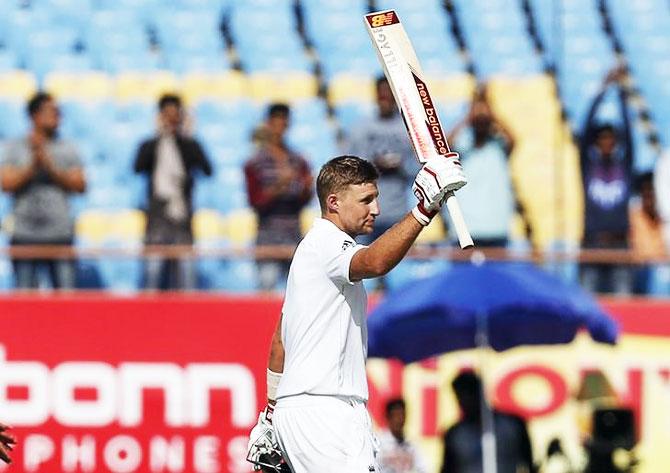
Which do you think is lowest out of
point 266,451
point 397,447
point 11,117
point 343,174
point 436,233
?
point 266,451

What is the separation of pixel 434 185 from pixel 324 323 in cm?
80

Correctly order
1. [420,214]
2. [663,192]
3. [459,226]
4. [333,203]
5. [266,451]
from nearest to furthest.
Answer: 1. [420,214]
2. [459,226]
3. [333,203]
4. [266,451]
5. [663,192]

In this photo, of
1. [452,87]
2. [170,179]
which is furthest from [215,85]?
[170,179]

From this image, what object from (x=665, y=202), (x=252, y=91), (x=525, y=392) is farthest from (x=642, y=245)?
(x=252, y=91)

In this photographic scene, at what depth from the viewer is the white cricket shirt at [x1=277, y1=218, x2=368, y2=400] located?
6.81 m

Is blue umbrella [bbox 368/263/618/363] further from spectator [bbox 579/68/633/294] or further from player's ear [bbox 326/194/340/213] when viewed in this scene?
player's ear [bbox 326/194/340/213]

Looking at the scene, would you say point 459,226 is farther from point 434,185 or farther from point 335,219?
point 335,219

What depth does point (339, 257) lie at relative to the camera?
6.71 m

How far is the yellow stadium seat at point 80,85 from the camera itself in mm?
14695

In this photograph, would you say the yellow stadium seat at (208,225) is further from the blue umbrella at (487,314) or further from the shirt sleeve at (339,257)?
the shirt sleeve at (339,257)

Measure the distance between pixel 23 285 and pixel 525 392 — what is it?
150 inches

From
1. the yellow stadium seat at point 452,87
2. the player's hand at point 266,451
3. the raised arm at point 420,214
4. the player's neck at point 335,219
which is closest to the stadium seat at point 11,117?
the yellow stadium seat at point 452,87

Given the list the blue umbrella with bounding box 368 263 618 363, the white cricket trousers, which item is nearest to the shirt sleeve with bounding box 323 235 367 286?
the white cricket trousers

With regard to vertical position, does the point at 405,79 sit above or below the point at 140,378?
above
